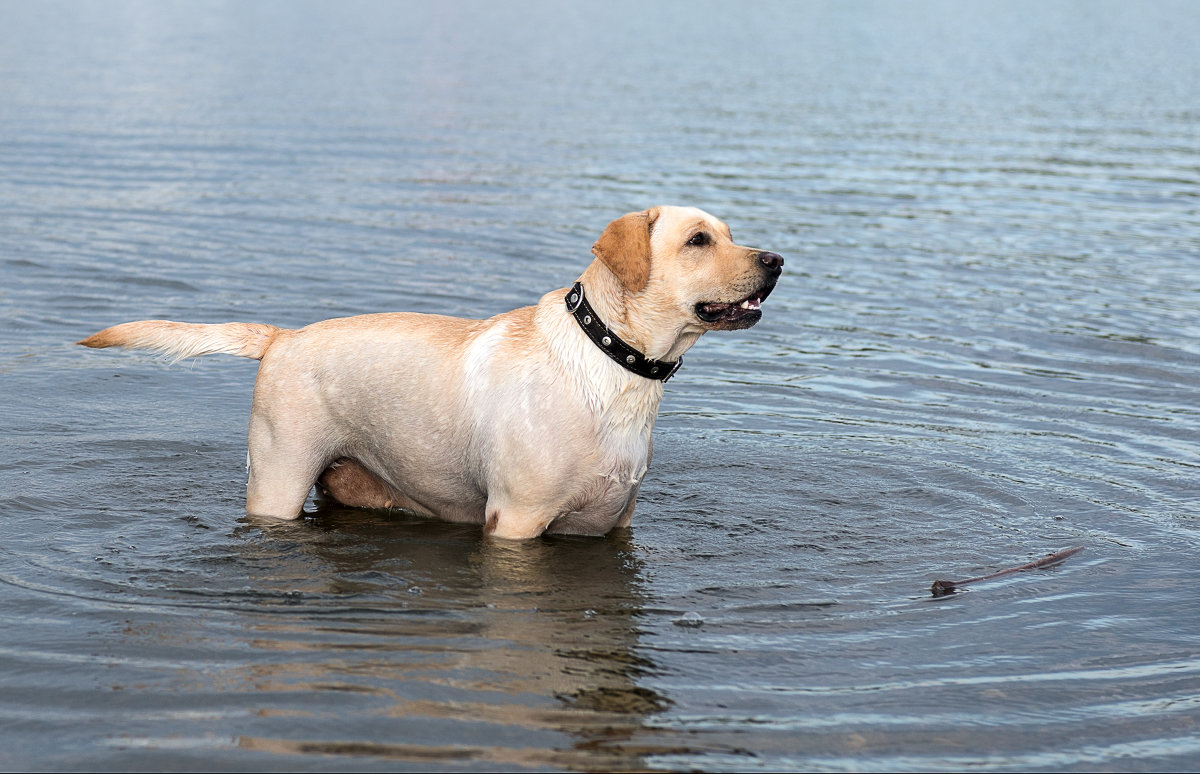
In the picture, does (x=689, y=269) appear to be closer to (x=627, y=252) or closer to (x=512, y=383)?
(x=627, y=252)

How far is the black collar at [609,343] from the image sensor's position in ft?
22.6

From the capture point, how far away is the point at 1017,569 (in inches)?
289

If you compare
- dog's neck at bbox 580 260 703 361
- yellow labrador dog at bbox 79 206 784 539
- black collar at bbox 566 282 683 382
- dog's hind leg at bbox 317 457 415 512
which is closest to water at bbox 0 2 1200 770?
dog's hind leg at bbox 317 457 415 512

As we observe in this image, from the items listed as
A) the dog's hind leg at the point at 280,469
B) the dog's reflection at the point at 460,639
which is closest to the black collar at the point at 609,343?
the dog's reflection at the point at 460,639

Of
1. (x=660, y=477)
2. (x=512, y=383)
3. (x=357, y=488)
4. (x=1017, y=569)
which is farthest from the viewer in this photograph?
(x=660, y=477)

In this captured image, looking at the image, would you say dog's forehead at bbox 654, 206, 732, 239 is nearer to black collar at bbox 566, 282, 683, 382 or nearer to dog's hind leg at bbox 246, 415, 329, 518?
black collar at bbox 566, 282, 683, 382

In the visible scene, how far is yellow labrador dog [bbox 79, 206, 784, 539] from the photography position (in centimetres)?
685

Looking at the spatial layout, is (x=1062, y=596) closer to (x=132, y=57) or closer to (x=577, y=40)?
(x=132, y=57)

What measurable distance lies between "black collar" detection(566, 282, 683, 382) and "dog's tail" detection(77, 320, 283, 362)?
197 cm

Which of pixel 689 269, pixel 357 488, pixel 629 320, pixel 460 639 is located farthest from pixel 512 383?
pixel 357 488

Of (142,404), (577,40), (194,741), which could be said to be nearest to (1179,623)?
(194,741)

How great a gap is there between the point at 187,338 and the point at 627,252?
272 centimetres

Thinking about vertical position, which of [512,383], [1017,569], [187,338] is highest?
[512,383]

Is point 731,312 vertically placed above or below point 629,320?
above
